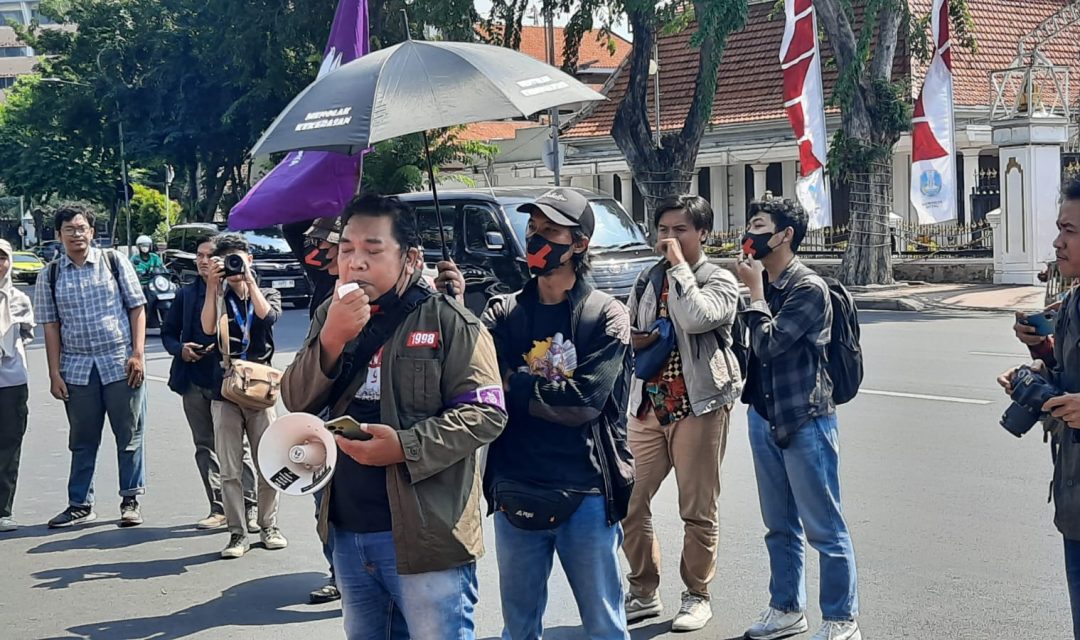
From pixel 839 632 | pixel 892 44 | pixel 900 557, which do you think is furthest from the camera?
pixel 892 44

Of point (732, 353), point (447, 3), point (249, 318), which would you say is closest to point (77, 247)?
point (249, 318)

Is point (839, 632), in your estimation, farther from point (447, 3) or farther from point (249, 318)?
point (447, 3)

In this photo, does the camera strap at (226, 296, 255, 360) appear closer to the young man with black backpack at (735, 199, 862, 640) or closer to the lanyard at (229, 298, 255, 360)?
the lanyard at (229, 298, 255, 360)

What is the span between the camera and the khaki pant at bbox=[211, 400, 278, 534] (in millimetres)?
7434

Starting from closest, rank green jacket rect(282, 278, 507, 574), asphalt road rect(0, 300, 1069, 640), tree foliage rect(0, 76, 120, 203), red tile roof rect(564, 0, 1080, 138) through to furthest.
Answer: green jacket rect(282, 278, 507, 574) < asphalt road rect(0, 300, 1069, 640) < red tile roof rect(564, 0, 1080, 138) < tree foliage rect(0, 76, 120, 203)

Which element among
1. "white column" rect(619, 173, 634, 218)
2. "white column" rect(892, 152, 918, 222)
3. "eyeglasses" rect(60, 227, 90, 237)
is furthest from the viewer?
"white column" rect(619, 173, 634, 218)

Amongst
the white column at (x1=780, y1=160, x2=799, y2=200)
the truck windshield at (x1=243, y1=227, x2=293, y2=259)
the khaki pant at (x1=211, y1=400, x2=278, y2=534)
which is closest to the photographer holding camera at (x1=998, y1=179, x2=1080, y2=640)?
the khaki pant at (x1=211, y1=400, x2=278, y2=534)

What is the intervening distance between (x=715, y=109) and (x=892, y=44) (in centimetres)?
1003

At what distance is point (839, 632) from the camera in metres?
5.31

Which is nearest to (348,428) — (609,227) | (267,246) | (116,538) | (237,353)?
(237,353)

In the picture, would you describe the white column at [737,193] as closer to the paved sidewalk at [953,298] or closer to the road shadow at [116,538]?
the paved sidewalk at [953,298]

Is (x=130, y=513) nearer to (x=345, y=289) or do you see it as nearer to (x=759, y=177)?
(x=345, y=289)

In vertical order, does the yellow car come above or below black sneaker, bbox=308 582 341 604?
above

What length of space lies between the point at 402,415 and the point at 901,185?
29635 millimetres
